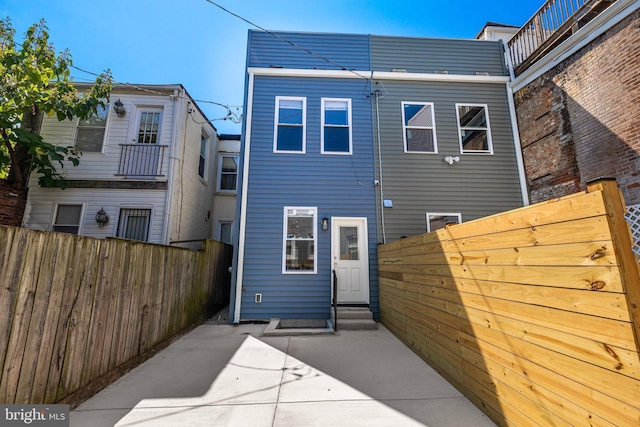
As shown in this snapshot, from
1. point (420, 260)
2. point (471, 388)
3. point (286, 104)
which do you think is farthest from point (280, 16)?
point (471, 388)

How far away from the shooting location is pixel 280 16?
6.55m

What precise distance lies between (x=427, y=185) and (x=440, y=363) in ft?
13.9

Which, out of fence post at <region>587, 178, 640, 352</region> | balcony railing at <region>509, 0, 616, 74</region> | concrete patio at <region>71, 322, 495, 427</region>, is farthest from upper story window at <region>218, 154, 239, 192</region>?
fence post at <region>587, 178, 640, 352</region>

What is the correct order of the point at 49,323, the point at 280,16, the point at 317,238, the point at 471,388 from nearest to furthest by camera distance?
the point at 49,323
the point at 471,388
the point at 317,238
the point at 280,16

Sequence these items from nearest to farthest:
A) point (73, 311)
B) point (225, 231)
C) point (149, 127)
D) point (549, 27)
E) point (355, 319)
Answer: point (73, 311) < point (355, 319) < point (549, 27) < point (149, 127) < point (225, 231)

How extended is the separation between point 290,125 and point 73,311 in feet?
17.6

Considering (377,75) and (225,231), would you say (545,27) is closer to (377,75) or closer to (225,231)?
(377,75)

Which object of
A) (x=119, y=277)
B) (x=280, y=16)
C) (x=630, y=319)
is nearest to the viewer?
(x=630, y=319)

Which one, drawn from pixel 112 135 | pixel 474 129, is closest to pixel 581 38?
pixel 474 129

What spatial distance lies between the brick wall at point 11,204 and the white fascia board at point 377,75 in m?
6.13

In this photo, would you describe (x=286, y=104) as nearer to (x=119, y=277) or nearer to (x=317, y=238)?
(x=317, y=238)

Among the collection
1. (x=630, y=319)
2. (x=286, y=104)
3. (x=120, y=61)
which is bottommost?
(x=630, y=319)

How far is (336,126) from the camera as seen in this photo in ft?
22.0

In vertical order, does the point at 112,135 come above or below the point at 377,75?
below
